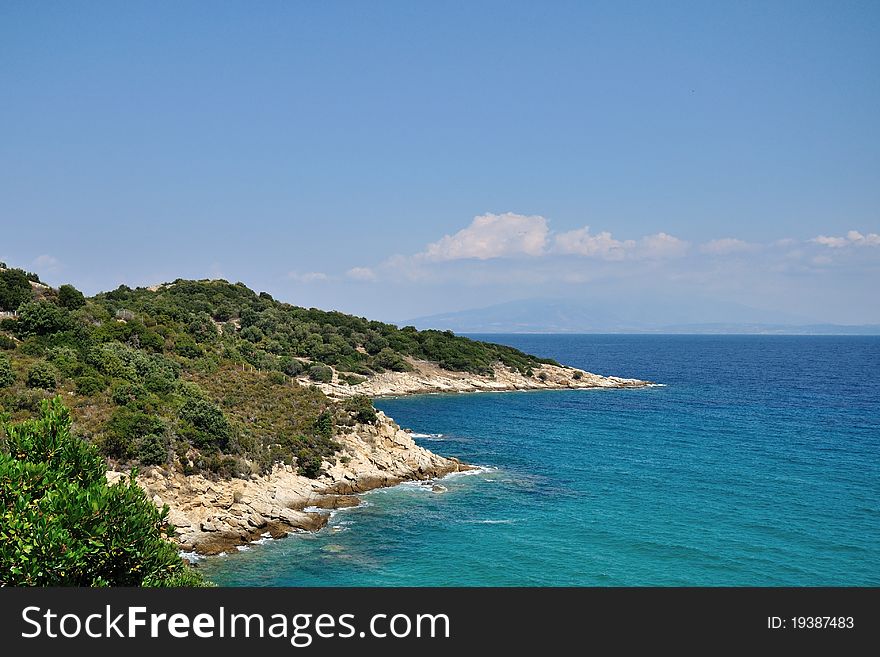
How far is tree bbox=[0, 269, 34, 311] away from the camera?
54906 millimetres

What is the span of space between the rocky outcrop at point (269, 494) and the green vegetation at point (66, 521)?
613 inches

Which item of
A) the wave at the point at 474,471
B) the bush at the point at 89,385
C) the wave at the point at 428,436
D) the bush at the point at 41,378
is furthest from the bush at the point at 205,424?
the wave at the point at 428,436

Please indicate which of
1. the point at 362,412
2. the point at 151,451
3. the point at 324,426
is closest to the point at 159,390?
the point at 151,451

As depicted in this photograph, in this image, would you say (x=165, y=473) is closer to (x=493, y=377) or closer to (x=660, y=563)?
(x=660, y=563)

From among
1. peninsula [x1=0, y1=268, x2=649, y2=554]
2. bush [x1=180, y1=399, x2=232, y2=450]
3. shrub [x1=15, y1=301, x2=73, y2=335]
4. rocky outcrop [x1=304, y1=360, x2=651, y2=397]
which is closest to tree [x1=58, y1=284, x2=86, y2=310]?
peninsula [x1=0, y1=268, x2=649, y2=554]

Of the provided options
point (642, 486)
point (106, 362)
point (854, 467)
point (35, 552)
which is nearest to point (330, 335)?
point (106, 362)

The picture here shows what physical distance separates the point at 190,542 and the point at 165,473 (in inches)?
219

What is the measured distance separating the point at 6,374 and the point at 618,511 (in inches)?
1659

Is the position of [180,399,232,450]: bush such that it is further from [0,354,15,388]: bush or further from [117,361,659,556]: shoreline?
[0,354,15,388]: bush

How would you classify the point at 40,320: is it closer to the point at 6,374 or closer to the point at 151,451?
the point at 6,374

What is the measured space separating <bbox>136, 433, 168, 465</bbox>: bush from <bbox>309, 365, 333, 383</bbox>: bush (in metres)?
61.0

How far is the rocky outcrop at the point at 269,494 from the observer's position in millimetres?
34812

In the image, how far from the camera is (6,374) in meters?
39.3

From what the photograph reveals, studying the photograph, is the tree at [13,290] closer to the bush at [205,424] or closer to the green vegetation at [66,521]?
the bush at [205,424]
